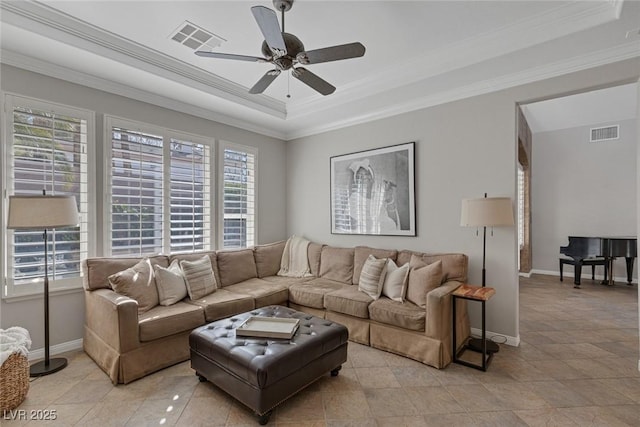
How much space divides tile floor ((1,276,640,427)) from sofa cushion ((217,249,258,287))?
1.32 meters

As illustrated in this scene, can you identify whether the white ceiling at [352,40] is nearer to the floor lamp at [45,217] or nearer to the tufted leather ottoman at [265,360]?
the floor lamp at [45,217]

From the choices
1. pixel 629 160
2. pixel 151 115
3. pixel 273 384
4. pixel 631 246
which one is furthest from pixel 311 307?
pixel 629 160

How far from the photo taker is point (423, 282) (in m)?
3.06

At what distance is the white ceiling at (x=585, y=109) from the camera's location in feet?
16.3

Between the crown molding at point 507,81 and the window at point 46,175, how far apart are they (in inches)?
128

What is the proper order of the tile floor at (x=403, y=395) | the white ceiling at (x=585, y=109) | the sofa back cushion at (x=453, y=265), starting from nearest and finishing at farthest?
the tile floor at (x=403, y=395) < the sofa back cushion at (x=453, y=265) < the white ceiling at (x=585, y=109)

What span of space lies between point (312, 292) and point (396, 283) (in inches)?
40.0

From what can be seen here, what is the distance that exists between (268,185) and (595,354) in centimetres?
459

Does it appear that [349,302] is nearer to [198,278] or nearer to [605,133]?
[198,278]

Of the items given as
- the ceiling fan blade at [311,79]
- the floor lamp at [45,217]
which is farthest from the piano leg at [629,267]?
the floor lamp at [45,217]

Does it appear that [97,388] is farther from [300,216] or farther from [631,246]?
[631,246]

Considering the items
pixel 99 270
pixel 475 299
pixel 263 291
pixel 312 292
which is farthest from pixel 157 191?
pixel 475 299

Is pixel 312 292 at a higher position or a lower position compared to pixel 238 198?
lower

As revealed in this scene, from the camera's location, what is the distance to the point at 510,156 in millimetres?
3221
